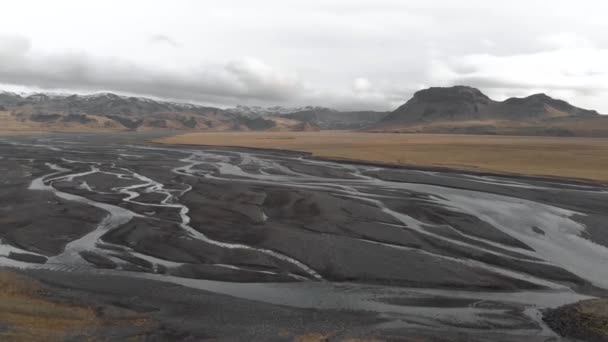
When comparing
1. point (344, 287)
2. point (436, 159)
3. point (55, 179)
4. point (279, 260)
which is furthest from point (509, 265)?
point (436, 159)

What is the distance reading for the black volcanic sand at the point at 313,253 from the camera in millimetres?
17594

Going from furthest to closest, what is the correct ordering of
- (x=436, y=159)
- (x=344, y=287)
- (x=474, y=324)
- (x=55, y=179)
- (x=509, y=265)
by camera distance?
(x=436, y=159) → (x=55, y=179) → (x=509, y=265) → (x=344, y=287) → (x=474, y=324)

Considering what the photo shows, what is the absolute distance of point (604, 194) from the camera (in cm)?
4591

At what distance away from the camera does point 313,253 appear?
83.5 feet

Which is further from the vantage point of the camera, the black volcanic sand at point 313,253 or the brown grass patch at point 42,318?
the black volcanic sand at point 313,253

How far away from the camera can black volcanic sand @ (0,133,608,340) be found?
17594 millimetres

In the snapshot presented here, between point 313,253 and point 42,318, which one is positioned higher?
point 313,253

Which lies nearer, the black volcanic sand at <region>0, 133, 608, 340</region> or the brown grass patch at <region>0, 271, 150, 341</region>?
the brown grass patch at <region>0, 271, 150, 341</region>

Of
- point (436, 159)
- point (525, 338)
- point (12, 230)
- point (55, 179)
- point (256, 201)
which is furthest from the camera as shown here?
point (436, 159)

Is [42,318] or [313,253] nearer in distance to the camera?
[42,318]

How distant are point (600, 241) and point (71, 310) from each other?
1263 inches

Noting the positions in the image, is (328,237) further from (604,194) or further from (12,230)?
(604,194)

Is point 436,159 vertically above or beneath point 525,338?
above

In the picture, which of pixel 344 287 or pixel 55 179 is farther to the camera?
pixel 55 179
